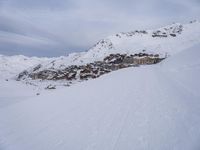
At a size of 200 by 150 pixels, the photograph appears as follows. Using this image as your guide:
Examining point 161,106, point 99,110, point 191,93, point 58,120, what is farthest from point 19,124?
point 191,93

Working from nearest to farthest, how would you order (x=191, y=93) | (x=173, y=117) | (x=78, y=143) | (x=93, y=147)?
(x=93, y=147) → (x=78, y=143) → (x=173, y=117) → (x=191, y=93)

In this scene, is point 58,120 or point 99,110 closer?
point 58,120

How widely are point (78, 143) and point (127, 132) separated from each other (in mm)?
1649

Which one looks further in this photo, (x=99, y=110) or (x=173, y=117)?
(x=99, y=110)

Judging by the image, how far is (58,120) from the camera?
41.3 ft

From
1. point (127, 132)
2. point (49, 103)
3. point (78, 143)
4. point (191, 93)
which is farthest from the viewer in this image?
point (49, 103)

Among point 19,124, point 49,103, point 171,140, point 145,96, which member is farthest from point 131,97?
point 171,140

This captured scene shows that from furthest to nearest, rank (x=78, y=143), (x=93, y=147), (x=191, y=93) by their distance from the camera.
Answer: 1. (x=191, y=93)
2. (x=78, y=143)
3. (x=93, y=147)

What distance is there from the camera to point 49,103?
57.0 feet

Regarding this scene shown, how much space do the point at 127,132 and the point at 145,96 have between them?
664 centimetres

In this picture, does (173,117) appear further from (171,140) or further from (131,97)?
(131,97)

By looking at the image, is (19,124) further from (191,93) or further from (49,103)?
(191,93)

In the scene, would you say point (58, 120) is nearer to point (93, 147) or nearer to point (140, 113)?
point (140, 113)

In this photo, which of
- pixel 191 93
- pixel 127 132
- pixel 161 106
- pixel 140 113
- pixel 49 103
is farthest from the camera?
Answer: pixel 49 103
